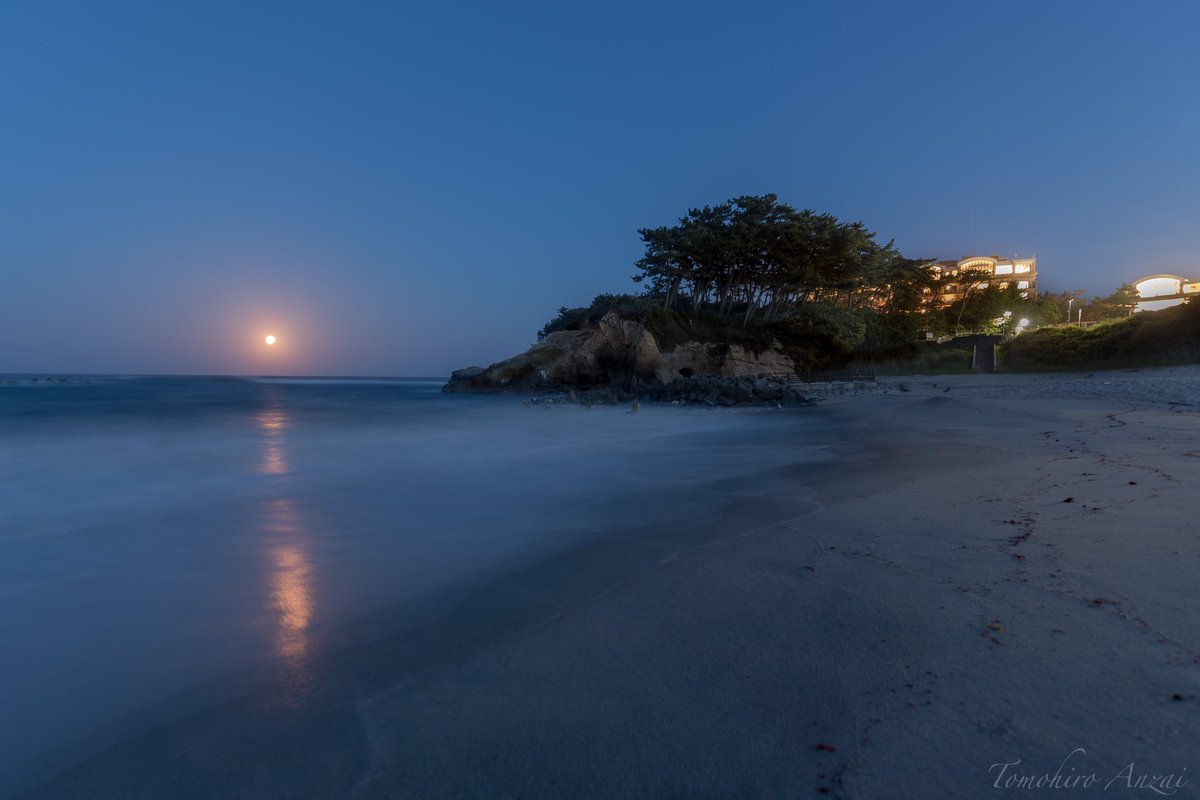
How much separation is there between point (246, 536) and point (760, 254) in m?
28.3

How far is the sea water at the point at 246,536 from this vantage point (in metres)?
2.06

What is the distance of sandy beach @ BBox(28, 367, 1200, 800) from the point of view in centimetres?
132

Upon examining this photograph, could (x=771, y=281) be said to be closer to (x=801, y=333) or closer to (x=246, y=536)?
(x=801, y=333)

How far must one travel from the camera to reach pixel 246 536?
160 inches

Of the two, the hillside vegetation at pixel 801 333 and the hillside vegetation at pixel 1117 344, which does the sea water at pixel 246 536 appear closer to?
the hillside vegetation at pixel 801 333

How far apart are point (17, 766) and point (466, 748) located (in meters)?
1.28

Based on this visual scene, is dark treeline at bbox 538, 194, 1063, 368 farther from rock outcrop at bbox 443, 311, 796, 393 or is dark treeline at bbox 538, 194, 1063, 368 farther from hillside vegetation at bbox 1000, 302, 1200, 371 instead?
hillside vegetation at bbox 1000, 302, 1200, 371

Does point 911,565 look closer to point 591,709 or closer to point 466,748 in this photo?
point 591,709

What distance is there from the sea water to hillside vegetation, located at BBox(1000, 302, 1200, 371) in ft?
74.8

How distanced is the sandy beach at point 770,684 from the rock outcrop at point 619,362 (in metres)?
19.6

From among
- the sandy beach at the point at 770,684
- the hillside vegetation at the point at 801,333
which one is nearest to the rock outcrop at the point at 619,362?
the hillside vegetation at the point at 801,333

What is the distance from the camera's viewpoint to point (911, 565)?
8.50 ft

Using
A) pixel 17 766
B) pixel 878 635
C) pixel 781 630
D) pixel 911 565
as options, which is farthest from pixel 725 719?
pixel 17 766

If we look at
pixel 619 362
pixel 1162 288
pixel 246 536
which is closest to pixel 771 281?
pixel 619 362
